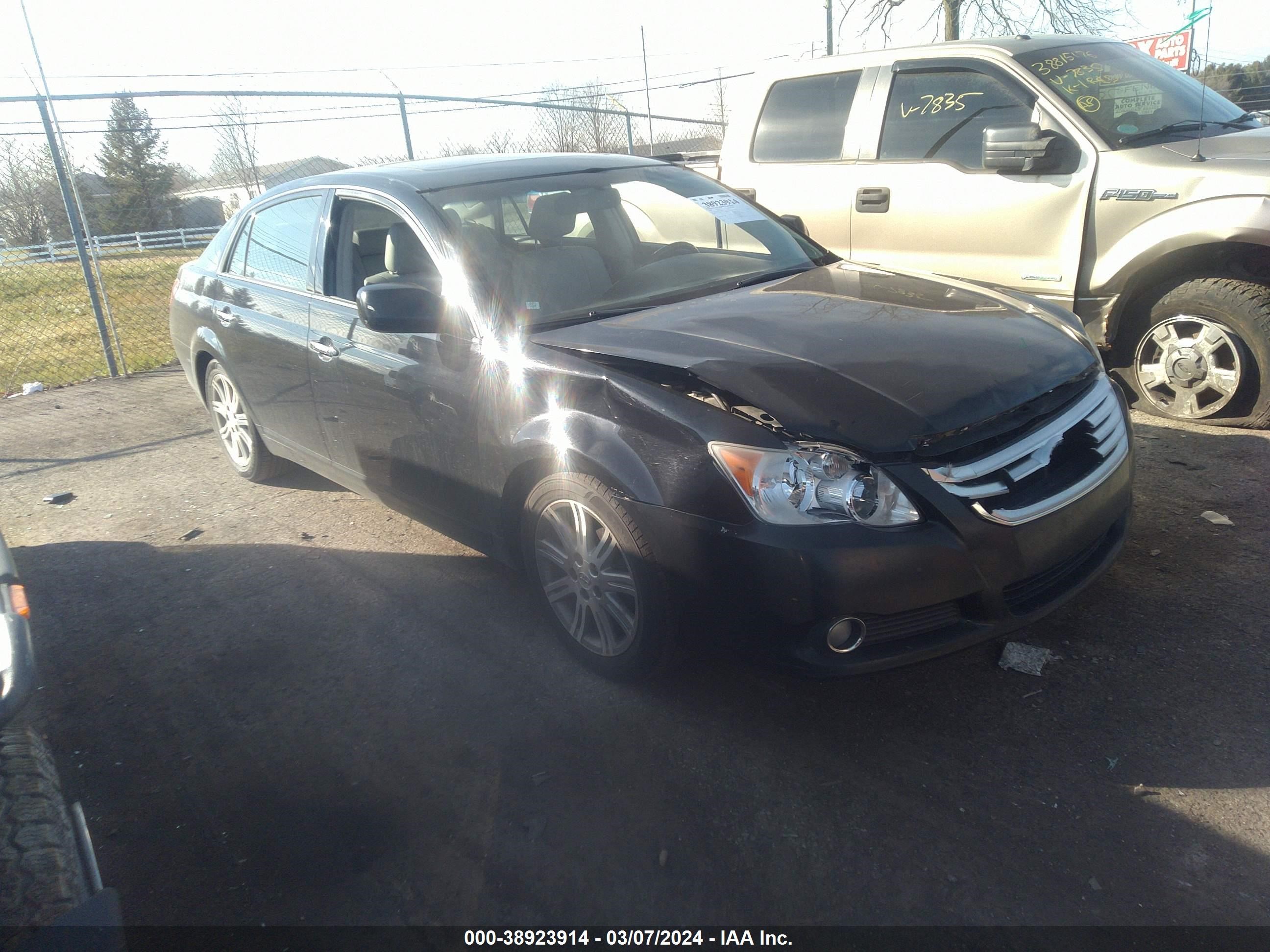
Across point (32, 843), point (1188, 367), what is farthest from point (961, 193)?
point (32, 843)

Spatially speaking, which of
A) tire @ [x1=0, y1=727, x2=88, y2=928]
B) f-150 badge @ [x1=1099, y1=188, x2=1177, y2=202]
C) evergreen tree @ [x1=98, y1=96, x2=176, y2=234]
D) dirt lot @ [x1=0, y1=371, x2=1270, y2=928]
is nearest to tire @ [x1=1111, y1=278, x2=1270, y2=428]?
f-150 badge @ [x1=1099, y1=188, x2=1177, y2=202]

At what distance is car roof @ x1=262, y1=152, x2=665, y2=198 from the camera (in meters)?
3.93

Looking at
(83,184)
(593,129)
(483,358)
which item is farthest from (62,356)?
(483,358)

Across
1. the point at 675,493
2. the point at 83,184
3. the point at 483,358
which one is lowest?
the point at 675,493

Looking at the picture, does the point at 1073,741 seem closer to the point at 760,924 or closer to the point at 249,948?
the point at 760,924

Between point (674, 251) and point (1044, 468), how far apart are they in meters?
1.95

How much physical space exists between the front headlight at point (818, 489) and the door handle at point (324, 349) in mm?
2237

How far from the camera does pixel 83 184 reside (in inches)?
375

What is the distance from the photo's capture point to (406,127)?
1041cm

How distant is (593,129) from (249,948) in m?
12.8

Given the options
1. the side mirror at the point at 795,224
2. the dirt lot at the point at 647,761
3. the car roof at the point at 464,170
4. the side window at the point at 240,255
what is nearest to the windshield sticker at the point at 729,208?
the side mirror at the point at 795,224

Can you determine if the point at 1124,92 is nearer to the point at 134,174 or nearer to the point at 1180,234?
the point at 1180,234

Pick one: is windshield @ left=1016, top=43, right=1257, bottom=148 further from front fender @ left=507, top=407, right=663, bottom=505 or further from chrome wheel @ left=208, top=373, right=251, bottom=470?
chrome wheel @ left=208, top=373, right=251, bottom=470

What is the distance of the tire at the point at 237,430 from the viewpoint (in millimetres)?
5375
